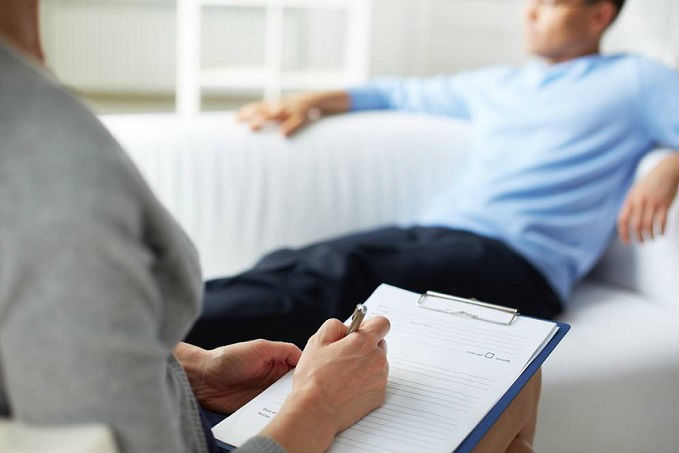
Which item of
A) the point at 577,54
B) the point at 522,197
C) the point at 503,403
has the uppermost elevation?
the point at 577,54

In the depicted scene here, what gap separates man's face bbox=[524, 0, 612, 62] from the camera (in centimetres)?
197

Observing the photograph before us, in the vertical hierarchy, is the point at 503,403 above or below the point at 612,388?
above

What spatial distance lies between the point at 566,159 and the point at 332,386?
1216mm

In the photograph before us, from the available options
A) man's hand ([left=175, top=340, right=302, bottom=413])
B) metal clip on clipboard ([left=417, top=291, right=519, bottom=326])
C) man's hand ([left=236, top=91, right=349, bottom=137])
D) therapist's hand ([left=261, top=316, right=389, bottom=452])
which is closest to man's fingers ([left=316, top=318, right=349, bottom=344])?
therapist's hand ([left=261, top=316, right=389, bottom=452])

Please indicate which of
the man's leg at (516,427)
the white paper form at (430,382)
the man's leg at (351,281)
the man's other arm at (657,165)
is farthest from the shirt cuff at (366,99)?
the man's leg at (516,427)

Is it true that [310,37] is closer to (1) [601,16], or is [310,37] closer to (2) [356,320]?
(1) [601,16]

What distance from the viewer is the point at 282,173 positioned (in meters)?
1.98

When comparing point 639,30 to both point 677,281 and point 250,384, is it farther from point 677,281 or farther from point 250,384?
point 250,384

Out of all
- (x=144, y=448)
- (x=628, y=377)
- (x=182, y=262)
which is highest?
(x=182, y=262)

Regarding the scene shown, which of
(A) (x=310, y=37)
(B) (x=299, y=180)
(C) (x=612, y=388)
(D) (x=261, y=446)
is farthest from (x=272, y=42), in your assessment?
(D) (x=261, y=446)

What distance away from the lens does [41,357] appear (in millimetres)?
562

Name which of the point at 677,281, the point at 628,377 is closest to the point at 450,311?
the point at 628,377

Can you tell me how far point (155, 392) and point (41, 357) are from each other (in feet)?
0.29

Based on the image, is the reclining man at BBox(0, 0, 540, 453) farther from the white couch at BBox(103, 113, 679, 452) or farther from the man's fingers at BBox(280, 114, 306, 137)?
the man's fingers at BBox(280, 114, 306, 137)
